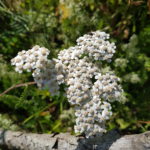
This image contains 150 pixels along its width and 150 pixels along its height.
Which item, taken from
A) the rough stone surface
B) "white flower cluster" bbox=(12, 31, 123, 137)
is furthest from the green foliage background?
"white flower cluster" bbox=(12, 31, 123, 137)

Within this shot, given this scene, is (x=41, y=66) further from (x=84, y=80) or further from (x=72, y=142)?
(x=72, y=142)

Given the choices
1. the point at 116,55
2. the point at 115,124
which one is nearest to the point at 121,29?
the point at 116,55

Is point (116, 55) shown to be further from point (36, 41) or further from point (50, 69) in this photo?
point (50, 69)

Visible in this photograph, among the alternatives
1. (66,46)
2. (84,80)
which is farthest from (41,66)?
(66,46)

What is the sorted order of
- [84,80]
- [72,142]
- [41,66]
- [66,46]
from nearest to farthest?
[41,66] < [84,80] < [72,142] < [66,46]

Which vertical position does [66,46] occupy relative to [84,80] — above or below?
above

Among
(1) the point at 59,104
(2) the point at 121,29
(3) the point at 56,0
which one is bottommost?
(1) the point at 59,104

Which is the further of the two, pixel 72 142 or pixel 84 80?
pixel 72 142
